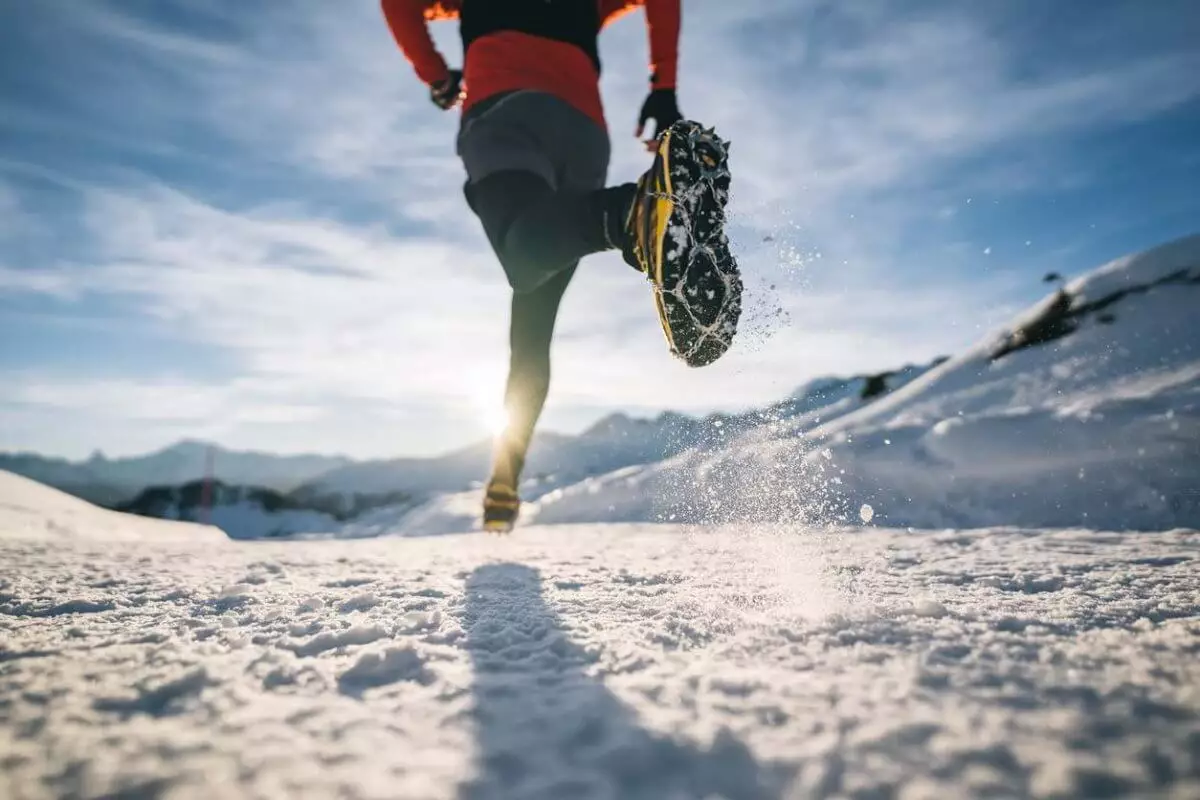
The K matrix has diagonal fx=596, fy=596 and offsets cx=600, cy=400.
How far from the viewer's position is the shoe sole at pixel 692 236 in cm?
128

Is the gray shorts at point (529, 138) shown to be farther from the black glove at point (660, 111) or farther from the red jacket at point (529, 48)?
the black glove at point (660, 111)

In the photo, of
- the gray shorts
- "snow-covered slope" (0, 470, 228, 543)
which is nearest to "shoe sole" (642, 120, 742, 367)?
the gray shorts

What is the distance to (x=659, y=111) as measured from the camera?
191cm

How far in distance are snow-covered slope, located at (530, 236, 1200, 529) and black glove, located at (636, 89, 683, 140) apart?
136cm

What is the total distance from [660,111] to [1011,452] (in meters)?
2.08

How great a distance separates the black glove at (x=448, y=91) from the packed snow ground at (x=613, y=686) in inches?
68.8

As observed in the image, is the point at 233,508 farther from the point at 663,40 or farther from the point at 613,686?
A: the point at 613,686

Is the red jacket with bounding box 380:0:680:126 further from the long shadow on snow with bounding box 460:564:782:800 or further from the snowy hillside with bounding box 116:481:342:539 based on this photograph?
the snowy hillside with bounding box 116:481:342:539

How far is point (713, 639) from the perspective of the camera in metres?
0.76

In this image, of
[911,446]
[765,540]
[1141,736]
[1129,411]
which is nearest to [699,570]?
[765,540]

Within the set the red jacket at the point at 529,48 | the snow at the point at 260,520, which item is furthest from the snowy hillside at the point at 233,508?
the red jacket at the point at 529,48

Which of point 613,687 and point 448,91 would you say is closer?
point 613,687

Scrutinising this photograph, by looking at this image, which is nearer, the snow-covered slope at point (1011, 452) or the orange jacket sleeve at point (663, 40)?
the orange jacket sleeve at point (663, 40)

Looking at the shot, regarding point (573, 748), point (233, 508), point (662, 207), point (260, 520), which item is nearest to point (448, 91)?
point (662, 207)
